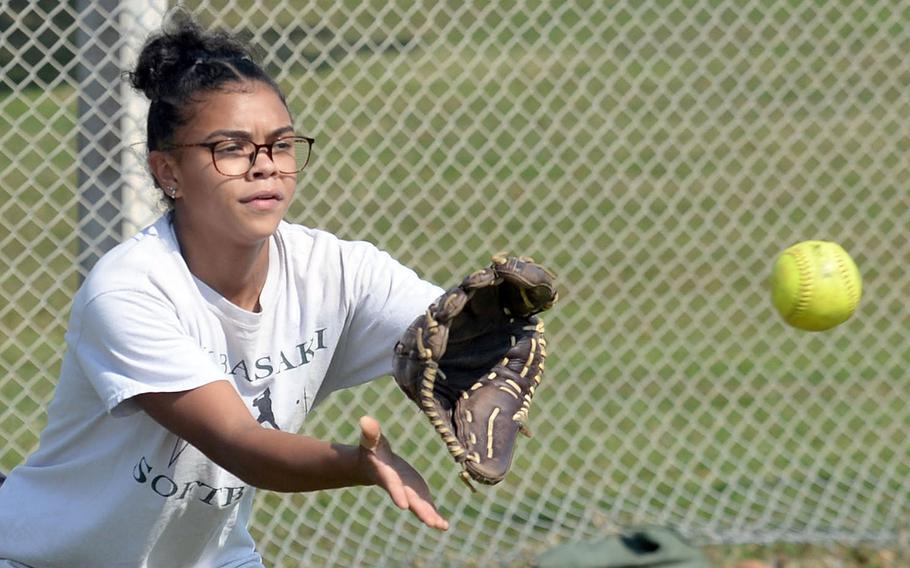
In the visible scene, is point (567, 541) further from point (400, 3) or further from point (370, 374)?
point (400, 3)

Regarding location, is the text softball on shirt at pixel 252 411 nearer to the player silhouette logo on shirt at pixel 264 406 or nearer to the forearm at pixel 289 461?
the player silhouette logo on shirt at pixel 264 406

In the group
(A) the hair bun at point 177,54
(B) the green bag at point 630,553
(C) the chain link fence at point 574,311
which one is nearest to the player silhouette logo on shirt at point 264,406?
(A) the hair bun at point 177,54

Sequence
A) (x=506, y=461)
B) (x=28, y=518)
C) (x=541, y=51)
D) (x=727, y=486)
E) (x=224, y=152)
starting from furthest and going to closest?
(x=541, y=51) → (x=727, y=486) → (x=28, y=518) → (x=224, y=152) → (x=506, y=461)

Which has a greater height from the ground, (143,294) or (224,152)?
(224,152)

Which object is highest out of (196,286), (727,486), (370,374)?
(196,286)

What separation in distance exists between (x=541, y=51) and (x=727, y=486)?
3.02 meters

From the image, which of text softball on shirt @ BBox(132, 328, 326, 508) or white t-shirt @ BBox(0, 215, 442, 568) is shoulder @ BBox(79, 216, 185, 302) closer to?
white t-shirt @ BBox(0, 215, 442, 568)

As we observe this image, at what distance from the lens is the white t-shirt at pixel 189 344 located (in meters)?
2.53

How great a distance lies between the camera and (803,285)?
410cm

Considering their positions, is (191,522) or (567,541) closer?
(191,522)

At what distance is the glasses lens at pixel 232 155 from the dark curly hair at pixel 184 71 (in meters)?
0.12

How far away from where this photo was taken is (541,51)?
288 inches

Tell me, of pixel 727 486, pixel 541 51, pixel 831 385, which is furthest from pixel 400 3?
pixel 727 486

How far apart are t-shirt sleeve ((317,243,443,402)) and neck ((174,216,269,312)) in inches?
8.4
